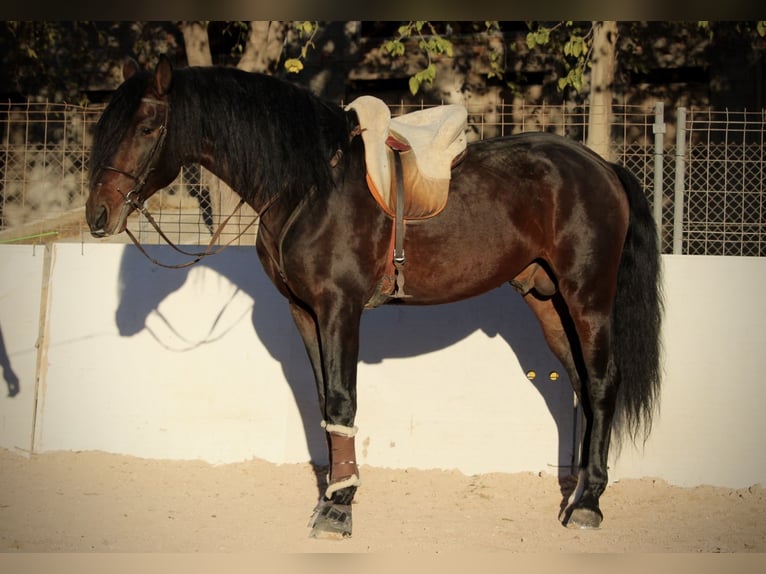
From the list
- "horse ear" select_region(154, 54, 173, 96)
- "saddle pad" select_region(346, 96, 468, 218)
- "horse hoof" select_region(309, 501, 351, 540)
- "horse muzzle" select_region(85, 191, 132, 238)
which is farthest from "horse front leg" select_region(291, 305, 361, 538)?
"horse ear" select_region(154, 54, 173, 96)

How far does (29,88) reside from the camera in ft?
43.8

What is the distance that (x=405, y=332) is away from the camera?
576 centimetres

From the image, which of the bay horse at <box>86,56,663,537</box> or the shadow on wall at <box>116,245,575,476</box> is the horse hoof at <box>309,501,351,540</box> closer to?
the bay horse at <box>86,56,663,537</box>

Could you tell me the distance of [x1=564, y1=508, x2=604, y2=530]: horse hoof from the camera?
15.0ft

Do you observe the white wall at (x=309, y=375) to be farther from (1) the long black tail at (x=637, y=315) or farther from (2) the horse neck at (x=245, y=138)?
(2) the horse neck at (x=245, y=138)

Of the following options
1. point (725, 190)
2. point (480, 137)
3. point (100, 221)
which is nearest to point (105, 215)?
point (100, 221)

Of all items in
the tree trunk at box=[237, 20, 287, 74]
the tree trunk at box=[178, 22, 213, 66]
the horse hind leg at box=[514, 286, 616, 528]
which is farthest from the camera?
the tree trunk at box=[178, 22, 213, 66]

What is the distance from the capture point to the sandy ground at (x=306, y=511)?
13.7 feet

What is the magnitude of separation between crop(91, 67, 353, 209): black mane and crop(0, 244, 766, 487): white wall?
5.52 feet

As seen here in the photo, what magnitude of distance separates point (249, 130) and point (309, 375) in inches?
79.5

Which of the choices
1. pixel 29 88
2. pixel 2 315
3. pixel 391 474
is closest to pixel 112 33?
pixel 29 88

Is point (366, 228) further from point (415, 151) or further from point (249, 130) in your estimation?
point (249, 130)

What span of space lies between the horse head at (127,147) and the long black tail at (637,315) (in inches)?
100

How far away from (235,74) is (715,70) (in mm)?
10130
